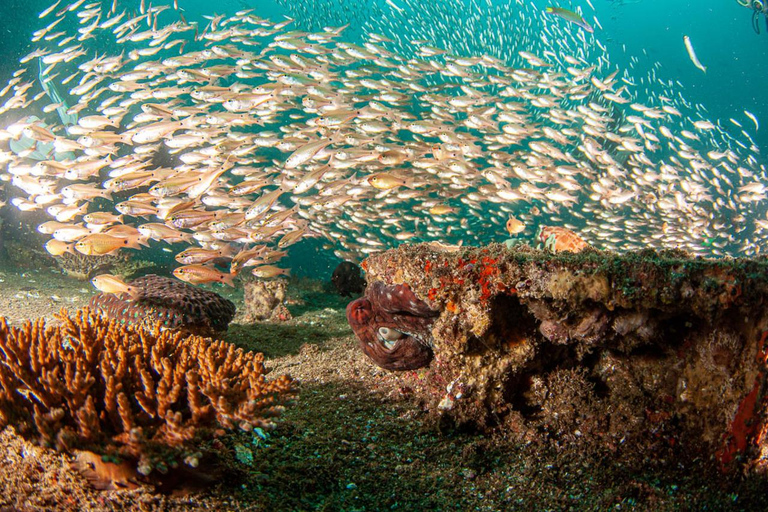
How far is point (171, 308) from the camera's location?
4988 mm

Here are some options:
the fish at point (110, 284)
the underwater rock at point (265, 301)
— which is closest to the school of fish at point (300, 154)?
the underwater rock at point (265, 301)

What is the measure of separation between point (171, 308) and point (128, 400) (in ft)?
10.7

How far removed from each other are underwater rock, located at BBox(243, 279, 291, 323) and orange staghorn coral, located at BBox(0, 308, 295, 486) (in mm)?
5447

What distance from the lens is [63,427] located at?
1861 millimetres

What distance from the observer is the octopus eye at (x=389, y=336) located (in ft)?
12.1

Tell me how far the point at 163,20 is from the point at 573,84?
115ft

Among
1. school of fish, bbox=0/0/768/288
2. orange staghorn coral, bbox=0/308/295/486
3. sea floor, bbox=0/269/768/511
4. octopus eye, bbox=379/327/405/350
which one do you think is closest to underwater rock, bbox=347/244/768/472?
sea floor, bbox=0/269/768/511

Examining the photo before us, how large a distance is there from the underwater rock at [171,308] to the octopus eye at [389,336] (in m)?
2.84

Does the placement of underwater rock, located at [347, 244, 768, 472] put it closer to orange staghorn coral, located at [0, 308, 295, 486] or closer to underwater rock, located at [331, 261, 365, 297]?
orange staghorn coral, located at [0, 308, 295, 486]

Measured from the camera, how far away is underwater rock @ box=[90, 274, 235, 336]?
4.93m

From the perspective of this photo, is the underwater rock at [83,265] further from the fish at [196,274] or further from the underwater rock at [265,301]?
the fish at [196,274]

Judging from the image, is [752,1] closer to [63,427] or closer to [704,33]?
[63,427]

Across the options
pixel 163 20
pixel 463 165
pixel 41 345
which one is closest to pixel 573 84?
pixel 463 165

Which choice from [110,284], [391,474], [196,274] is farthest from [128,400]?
[196,274]
